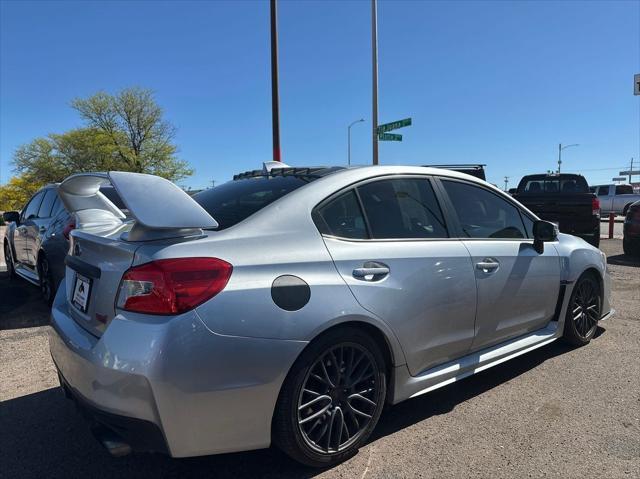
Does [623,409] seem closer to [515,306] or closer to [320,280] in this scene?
[515,306]

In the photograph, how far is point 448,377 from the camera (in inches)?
123

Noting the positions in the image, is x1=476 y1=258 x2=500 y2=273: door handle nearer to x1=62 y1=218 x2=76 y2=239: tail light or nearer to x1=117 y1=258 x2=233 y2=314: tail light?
x1=117 y1=258 x2=233 y2=314: tail light

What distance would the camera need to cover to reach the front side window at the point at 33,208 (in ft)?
23.0

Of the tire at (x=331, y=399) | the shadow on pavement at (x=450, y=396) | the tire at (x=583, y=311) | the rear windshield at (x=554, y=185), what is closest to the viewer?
the tire at (x=331, y=399)

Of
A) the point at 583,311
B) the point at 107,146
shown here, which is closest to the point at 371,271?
the point at 583,311

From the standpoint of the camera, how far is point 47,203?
661cm

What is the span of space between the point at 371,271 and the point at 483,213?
145cm

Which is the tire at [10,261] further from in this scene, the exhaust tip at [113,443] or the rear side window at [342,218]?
the rear side window at [342,218]

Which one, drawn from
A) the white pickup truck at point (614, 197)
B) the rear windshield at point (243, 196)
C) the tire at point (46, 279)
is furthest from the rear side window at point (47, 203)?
the white pickup truck at point (614, 197)

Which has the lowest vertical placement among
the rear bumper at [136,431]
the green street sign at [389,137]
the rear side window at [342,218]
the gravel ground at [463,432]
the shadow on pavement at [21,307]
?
the gravel ground at [463,432]

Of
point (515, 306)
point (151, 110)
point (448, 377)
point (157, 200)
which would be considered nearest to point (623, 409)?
point (515, 306)

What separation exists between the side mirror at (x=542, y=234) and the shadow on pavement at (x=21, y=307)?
5.11m

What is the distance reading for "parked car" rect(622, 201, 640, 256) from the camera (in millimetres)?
9852

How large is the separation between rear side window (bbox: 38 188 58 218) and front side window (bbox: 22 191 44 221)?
0.20 meters
